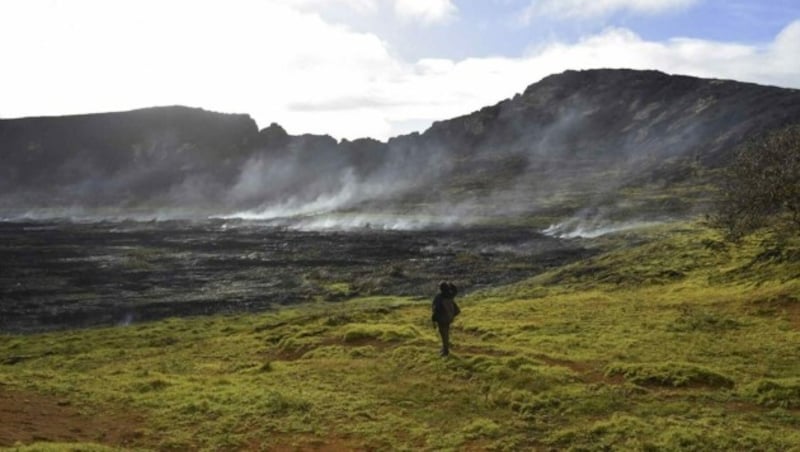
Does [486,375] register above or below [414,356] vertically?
above

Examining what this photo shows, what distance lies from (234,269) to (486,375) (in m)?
63.9

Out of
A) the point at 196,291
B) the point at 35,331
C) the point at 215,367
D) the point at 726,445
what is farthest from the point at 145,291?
the point at 726,445

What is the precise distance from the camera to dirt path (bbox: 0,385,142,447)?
17.6 meters

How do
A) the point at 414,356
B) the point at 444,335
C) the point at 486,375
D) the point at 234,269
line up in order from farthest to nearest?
the point at 234,269, the point at 414,356, the point at 444,335, the point at 486,375

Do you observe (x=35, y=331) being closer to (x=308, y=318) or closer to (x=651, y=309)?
(x=308, y=318)

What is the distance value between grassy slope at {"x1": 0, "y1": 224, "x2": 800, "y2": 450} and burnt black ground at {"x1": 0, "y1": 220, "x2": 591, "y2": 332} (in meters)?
15.9

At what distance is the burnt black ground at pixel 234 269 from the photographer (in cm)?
5959

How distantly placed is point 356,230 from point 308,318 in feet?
311

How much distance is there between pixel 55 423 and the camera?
1912cm

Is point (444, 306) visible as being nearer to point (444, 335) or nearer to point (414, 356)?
point (444, 335)

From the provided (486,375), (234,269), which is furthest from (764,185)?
(234,269)

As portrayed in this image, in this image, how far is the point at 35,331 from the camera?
5016 cm

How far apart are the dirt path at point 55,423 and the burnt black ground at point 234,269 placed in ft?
109

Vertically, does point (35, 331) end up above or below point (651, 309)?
below
